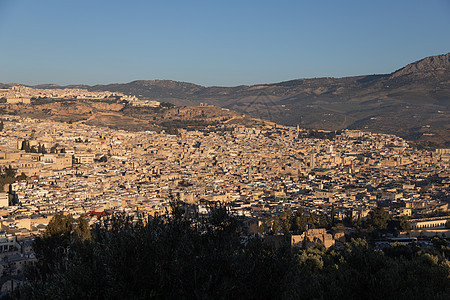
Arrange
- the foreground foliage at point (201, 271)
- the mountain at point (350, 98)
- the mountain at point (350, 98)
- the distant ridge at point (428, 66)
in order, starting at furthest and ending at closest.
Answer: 1. the distant ridge at point (428, 66)
2. the mountain at point (350, 98)
3. the mountain at point (350, 98)
4. the foreground foliage at point (201, 271)

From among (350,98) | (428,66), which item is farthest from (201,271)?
(428,66)

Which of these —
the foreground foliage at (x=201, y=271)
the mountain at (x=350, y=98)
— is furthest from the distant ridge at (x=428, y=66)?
the foreground foliage at (x=201, y=271)

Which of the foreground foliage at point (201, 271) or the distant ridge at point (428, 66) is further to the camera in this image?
the distant ridge at point (428, 66)

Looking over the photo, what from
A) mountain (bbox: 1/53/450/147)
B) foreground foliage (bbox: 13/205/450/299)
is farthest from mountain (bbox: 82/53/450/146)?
foreground foliage (bbox: 13/205/450/299)

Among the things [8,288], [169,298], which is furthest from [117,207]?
[169,298]

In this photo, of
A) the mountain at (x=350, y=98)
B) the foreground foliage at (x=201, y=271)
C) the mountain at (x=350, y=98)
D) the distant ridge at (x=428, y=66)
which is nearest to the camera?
the foreground foliage at (x=201, y=271)

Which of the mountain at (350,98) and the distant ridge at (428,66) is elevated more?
the distant ridge at (428,66)

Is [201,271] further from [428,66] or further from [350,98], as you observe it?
[428,66]

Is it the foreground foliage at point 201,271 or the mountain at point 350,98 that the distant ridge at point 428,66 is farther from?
the foreground foliage at point 201,271

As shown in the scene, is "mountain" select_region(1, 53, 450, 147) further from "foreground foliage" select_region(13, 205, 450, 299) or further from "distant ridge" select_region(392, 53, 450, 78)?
"foreground foliage" select_region(13, 205, 450, 299)
